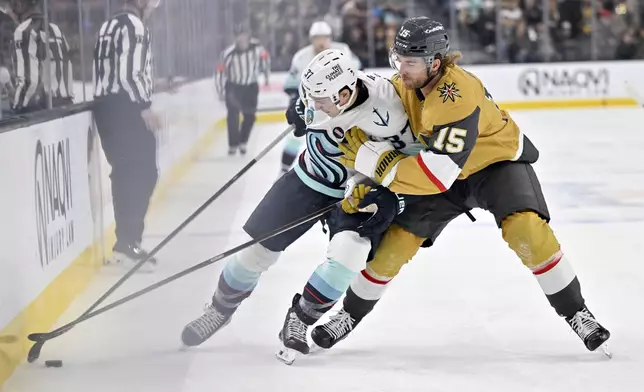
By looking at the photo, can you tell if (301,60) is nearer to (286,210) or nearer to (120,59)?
(120,59)

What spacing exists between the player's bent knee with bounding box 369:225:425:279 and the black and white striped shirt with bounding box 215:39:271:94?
21.1 ft

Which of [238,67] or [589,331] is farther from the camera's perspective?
[238,67]

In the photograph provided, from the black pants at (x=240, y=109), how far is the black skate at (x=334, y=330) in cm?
576

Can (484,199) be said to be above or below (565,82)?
above

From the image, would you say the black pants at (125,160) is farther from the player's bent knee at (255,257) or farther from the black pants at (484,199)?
the black pants at (484,199)

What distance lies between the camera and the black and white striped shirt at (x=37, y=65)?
3006mm

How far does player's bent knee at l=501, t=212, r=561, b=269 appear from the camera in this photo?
272cm

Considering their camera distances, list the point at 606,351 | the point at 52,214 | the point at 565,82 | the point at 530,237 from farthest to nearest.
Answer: the point at 565,82, the point at 52,214, the point at 606,351, the point at 530,237

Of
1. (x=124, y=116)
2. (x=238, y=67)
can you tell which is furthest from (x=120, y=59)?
(x=238, y=67)

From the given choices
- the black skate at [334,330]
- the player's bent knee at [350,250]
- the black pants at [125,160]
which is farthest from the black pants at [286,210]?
the black pants at [125,160]

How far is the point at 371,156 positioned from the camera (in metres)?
2.73

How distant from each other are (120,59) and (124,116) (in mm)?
226

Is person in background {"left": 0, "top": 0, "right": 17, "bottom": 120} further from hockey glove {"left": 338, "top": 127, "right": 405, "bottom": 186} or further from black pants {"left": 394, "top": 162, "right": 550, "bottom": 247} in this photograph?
black pants {"left": 394, "top": 162, "right": 550, "bottom": 247}

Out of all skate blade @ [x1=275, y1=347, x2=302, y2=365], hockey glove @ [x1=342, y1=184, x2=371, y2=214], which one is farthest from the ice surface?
hockey glove @ [x1=342, y1=184, x2=371, y2=214]
